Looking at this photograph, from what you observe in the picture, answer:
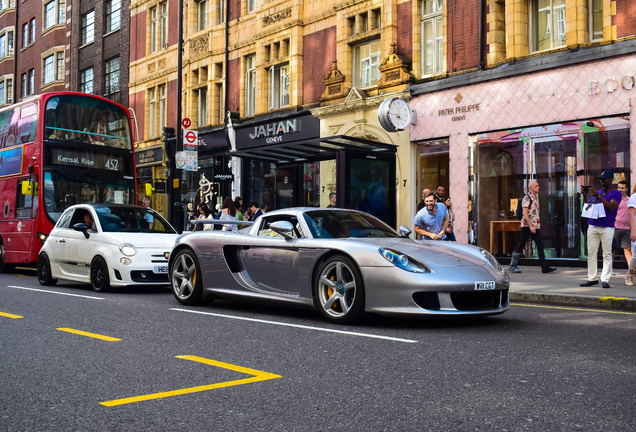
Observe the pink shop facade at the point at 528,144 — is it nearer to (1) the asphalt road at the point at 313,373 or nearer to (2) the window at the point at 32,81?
(1) the asphalt road at the point at 313,373

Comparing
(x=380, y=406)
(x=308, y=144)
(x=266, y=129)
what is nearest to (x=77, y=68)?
(x=266, y=129)

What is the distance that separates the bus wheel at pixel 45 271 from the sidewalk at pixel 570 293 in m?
7.94

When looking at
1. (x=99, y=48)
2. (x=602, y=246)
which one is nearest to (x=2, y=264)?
(x=602, y=246)

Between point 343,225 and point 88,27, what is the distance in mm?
31410

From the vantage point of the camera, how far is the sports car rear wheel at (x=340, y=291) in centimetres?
Result: 682

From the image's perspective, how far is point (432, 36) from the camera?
60.0 ft

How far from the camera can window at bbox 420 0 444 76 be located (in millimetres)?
18062

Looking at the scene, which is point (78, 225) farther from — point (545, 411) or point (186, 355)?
point (545, 411)

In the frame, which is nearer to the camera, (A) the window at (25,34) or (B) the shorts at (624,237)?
(B) the shorts at (624,237)

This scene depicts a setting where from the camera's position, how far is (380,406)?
3.85 meters

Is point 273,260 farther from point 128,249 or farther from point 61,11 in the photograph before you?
point 61,11

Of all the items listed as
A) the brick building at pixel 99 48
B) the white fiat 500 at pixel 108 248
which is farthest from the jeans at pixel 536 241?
the brick building at pixel 99 48

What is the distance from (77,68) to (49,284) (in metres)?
25.7

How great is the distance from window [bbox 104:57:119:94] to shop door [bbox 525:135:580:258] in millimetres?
22925
